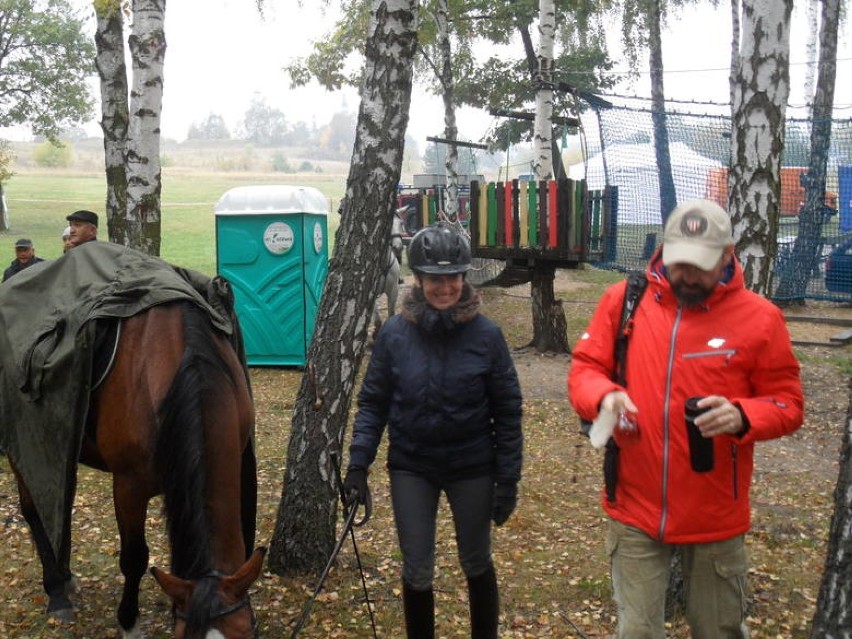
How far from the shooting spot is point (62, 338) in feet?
13.7

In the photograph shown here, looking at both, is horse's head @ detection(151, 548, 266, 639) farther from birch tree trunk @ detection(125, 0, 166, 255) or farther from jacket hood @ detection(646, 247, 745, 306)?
birch tree trunk @ detection(125, 0, 166, 255)

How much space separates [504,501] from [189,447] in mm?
1229

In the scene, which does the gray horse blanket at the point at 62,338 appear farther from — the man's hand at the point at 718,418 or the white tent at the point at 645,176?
the white tent at the point at 645,176

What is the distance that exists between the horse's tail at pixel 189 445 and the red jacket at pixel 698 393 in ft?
4.69

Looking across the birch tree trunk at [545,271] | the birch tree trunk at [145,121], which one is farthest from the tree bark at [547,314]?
the birch tree trunk at [145,121]

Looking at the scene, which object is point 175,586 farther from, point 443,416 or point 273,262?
point 273,262

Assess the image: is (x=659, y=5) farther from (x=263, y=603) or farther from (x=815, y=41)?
(x=263, y=603)

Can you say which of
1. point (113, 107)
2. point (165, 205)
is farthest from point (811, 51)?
point (165, 205)

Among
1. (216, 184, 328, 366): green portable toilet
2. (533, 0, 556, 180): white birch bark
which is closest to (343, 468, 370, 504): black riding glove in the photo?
(216, 184, 328, 366): green portable toilet

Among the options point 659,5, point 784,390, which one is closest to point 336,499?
point 784,390

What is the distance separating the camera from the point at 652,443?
9.39 feet

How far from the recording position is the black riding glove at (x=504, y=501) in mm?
3445

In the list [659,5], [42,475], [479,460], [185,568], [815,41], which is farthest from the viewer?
[815,41]

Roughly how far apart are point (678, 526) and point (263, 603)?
243 cm
